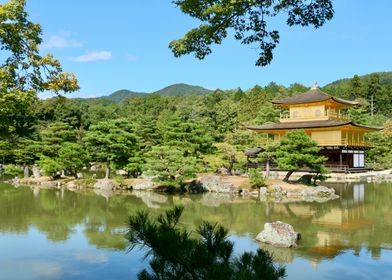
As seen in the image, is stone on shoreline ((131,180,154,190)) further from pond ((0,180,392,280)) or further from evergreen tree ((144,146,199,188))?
pond ((0,180,392,280))

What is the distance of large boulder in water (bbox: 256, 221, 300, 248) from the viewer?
854 cm

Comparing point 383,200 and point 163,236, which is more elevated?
point 163,236

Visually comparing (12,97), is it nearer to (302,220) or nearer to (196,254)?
(196,254)

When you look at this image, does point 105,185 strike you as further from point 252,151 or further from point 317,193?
point 252,151

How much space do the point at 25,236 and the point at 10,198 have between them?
24.8 ft

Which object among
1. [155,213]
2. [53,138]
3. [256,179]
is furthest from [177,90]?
[155,213]

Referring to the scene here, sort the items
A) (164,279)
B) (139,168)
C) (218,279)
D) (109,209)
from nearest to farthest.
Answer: (218,279) < (164,279) < (109,209) < (139,168)

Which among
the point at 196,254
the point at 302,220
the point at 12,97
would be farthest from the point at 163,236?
the point at 302,220

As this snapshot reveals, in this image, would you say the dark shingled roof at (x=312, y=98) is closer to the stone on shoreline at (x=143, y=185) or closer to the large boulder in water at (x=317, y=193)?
the large boulder in water at (x=317, y=193)

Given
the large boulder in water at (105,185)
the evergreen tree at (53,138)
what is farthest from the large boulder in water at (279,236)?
the evergreen tree at (53,138)

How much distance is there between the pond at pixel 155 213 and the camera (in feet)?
23.6

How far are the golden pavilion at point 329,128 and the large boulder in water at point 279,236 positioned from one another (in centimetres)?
1889

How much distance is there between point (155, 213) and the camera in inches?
499

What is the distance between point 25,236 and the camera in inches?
387
